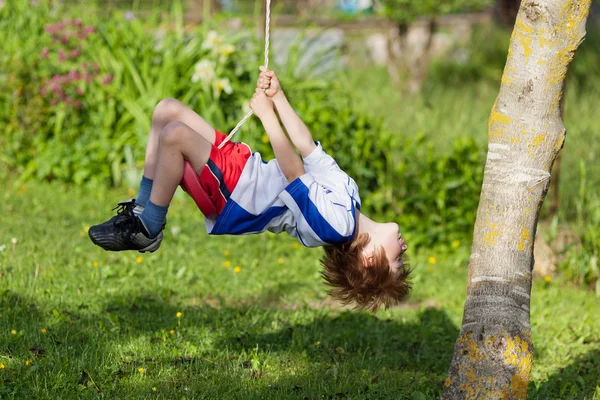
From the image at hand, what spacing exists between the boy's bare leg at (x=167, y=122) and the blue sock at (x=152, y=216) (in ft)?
0.76

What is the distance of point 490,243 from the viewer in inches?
130

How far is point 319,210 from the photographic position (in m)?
3.42

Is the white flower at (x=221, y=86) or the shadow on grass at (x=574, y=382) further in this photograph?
the white flower at (x=221, y=86)

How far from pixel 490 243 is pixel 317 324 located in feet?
6.02

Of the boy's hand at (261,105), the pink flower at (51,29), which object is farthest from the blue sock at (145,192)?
the pink flower at (51,29)

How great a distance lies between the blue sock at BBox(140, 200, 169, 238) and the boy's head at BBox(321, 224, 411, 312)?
85 centimetres

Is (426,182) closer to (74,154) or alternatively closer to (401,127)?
(401,127)

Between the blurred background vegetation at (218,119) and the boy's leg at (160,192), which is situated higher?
the blurred background vegetation at (218,119)

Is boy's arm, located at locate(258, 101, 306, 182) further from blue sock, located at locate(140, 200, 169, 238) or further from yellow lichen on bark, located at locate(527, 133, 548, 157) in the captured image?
yellow lichen on bark, located at locate(527, 133, 548, 157)

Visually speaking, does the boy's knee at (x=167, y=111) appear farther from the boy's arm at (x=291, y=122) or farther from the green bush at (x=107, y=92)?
the green bush at (x=107, y=92)

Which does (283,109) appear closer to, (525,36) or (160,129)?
(160,129)

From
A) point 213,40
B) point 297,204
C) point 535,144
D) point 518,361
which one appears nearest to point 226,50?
point 213,40

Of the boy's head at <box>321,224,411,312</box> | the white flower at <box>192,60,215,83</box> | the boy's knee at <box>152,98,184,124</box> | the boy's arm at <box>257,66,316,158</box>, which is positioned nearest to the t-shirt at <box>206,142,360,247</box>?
the boy's arm at <box>257,66,316,158</box>

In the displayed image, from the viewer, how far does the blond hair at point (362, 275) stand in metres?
3.76
